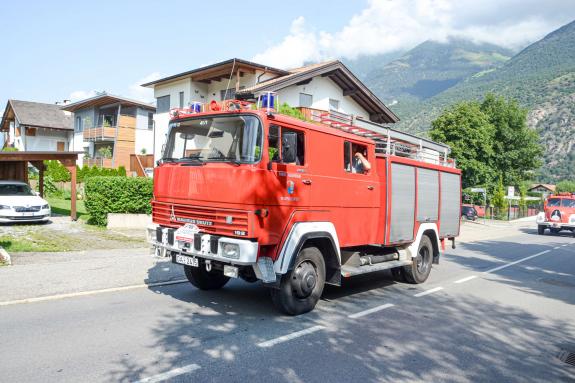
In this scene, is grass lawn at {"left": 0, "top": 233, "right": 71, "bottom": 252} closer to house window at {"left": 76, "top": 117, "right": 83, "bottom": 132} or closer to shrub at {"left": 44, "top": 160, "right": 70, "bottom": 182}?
shrub at {"left": 44, "top": 160, "right": 70, "bottom": 182}

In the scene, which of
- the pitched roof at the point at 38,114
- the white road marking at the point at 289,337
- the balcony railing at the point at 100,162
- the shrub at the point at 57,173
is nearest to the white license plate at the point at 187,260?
the white road marking at the point at 289,337

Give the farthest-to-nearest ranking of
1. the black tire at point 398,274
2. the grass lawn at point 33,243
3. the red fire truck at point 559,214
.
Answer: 1. the red fire truck at point 559,214
2. the grass lawn at point 33,243
3. the black tire at point 398,274

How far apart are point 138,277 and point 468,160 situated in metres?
38.6

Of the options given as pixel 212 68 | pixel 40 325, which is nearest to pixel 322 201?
pixel 40 325

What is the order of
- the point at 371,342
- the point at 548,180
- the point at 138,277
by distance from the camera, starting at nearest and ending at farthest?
the point at 371,342 < the point at 138,277 < the point at 548,180

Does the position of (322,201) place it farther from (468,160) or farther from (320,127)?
(468,160)

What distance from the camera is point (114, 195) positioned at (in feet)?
51.4

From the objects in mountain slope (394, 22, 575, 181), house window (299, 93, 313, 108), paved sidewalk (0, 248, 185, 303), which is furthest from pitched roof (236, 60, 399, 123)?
mountain slope (394, 22, 575, 181)

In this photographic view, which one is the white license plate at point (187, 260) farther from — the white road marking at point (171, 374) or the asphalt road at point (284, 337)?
the white road marking at point (171, 374)

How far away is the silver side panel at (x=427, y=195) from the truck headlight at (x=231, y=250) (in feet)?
15.7

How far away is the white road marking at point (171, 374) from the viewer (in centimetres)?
405

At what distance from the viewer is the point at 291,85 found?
78.9ft

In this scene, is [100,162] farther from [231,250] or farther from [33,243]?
[231,250]

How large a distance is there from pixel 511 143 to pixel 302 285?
51.2 m
